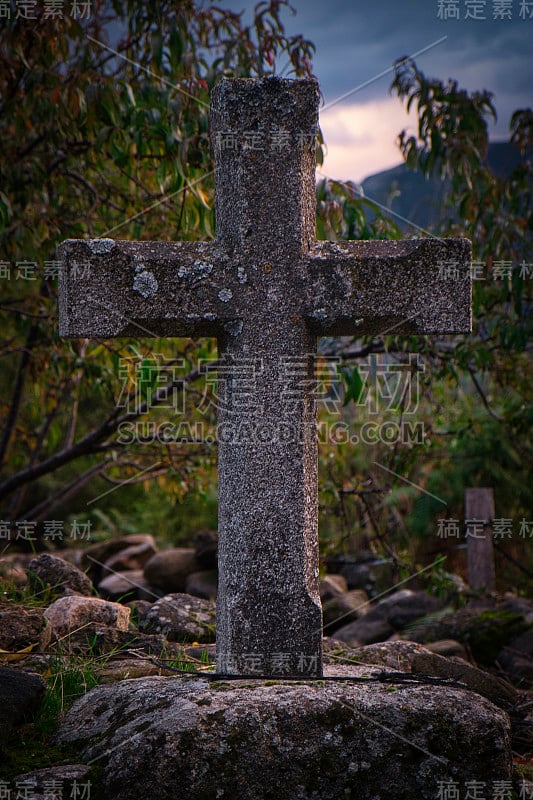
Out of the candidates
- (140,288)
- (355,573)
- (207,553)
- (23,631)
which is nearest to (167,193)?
(140,288)

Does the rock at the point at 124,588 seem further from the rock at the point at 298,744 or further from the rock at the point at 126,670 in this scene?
the rock at the point at 298,744

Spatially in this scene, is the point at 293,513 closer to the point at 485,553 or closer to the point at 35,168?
the point at 35,168

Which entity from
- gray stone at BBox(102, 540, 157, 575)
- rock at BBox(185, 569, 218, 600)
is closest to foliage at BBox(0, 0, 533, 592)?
rock at BBox(185, 569, 218, 600)

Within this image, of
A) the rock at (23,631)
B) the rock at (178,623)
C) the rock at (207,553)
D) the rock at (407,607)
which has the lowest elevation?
the rock at (407,607)

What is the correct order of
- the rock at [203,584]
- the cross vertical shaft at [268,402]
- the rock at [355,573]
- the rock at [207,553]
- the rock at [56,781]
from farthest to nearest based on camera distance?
1. the rock at [355,573]
2. the rock at [207,553]
3. the rock at [203,584]
4. the cross vertical shaft at [268,402]
5. the rock at [56,781]

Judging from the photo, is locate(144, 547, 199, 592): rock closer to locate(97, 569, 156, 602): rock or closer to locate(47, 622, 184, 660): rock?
locate(97, 569, 156, 602): rock

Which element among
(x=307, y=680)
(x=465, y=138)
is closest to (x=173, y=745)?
(x=307, y=680)

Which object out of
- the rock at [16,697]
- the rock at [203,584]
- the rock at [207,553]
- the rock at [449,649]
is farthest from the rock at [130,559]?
the rock at [16,697]

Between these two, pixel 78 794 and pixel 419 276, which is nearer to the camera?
pixel 78 794

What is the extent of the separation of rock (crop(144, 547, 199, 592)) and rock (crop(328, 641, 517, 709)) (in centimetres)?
589

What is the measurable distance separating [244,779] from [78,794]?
21.0 inches

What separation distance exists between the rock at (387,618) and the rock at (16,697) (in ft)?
15.0

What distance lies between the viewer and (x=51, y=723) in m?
3.17

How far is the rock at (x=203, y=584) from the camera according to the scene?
30.4ft
